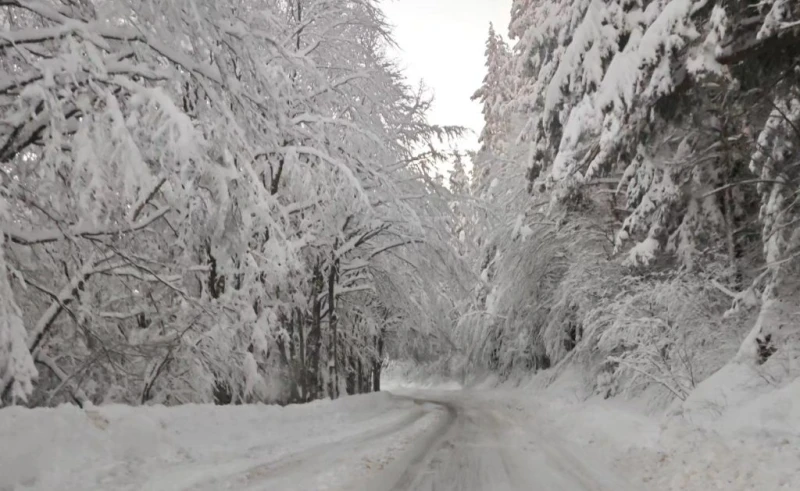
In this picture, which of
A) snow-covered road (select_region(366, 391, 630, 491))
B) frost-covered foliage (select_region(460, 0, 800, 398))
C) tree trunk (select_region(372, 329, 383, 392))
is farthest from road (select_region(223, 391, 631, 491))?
tree trunk (select_region(372, 329, 383, 392))

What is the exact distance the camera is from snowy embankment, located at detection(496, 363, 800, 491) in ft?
17.7

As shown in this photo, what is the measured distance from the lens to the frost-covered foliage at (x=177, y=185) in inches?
185

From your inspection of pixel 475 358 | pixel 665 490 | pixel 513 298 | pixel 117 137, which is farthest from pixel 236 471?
pixel 475 358

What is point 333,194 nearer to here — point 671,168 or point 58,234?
point 58,234

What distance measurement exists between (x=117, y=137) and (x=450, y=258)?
1262cm

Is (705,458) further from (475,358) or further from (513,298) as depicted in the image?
(475,358)

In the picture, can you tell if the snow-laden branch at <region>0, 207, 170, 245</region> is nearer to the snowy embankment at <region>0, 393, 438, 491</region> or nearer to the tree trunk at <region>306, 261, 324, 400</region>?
the snowy embankment at <region>0, 393, 438, 491</region>

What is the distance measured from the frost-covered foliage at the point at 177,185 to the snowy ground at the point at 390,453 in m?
0.99

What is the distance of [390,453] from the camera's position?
26.2ft

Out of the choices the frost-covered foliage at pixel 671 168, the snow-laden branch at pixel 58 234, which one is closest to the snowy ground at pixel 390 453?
the frost-covered foliage at pixel 671 168

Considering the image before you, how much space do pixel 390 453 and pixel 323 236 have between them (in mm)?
7207

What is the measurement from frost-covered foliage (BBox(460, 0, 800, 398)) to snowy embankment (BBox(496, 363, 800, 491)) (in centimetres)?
84

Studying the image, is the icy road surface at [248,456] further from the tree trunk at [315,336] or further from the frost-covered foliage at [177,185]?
the tree trunk at [315,336]

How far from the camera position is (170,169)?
4.97 meters
